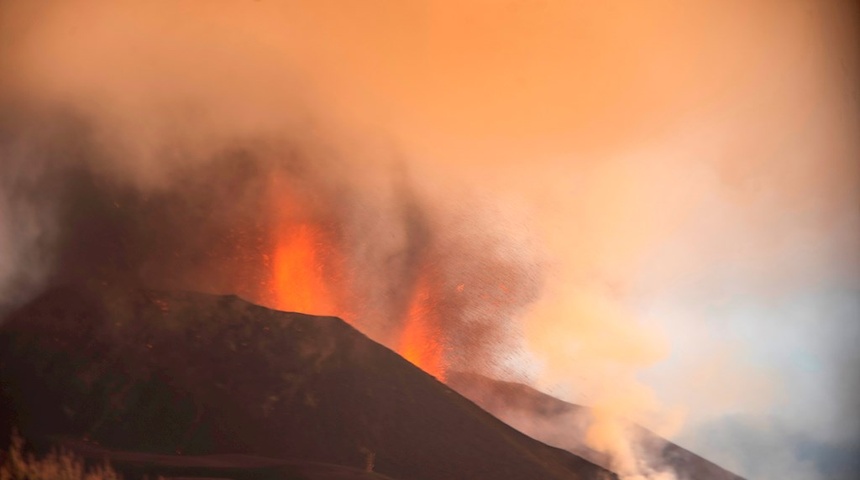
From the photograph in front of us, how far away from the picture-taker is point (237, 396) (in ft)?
11.7

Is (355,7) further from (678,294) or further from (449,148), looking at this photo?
(678,294)

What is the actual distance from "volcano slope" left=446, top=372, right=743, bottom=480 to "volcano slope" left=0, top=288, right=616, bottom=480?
0.05 meters

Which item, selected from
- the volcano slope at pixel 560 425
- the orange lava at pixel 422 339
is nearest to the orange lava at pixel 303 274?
the orange lava at pixel 422 339

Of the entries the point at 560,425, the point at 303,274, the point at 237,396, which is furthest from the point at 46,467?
the point at 560,425

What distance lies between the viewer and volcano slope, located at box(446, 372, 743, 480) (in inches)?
133

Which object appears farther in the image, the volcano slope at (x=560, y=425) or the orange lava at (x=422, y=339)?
the orange lava at (x=422, y=339)

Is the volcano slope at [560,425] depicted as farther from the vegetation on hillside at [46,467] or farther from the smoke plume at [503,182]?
the vegetation on hillside at [46,467]

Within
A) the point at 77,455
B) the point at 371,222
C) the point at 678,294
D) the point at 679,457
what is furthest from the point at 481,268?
the point at 77,455

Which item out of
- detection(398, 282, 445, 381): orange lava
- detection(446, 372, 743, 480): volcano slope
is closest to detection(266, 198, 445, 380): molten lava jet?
detection(398, 282, 445, 381): orange lava

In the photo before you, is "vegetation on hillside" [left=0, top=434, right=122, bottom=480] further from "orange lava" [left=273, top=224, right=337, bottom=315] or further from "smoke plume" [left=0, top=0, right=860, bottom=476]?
"orange lava" [left=273, top=224, right=337, bottom=315]

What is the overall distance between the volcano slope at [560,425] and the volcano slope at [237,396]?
0.16 ft

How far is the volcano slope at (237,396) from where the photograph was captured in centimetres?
348

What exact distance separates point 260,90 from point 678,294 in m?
2.17

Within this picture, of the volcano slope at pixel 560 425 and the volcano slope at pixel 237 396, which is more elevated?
the volcano slope at pixel 560 425
